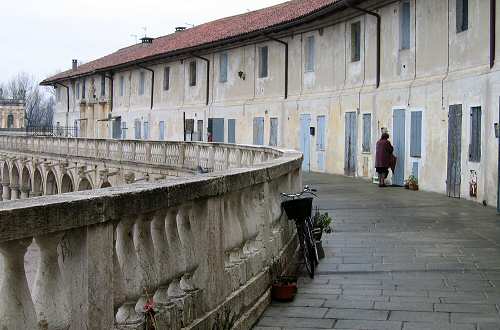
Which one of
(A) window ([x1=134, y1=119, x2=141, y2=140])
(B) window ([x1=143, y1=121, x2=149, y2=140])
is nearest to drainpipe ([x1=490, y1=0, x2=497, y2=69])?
(B) window ([x1=143, y1=121, x2=149, y2=140])

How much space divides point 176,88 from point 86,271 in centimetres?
4086

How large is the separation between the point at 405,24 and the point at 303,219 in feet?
51.4

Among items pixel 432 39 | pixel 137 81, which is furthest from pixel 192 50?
pixel 432 39

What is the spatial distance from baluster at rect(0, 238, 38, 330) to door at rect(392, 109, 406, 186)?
20522mm

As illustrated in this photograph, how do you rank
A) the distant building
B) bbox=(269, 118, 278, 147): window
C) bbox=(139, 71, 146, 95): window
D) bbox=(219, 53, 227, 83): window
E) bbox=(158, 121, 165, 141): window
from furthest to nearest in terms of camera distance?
the distant building
bbox=(139, 71, 146, 95): window
bbox=(158, 121, 165, 141): window
bbox=(219, 53, 227, 83): window
bbox=(269, 118, 278, 147): window

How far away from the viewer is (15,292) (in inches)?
135

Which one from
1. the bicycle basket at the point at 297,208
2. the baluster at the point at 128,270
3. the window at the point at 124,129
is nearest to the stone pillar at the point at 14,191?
the window at the point at 124,129

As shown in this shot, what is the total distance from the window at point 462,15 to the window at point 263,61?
15.5 m

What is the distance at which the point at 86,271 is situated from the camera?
13.2 feet

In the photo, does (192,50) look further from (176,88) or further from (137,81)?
(137,81)

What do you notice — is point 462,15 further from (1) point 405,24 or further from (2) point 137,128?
(2) point 137,128

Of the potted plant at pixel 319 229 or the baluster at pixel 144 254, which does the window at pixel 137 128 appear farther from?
the baluster at pixel 144 254

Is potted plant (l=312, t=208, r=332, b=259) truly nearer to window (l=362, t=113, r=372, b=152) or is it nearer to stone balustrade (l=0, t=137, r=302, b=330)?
stone balustrade (l=0, t=137, r=302, b=330)

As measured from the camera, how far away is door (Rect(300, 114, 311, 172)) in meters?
30.8
